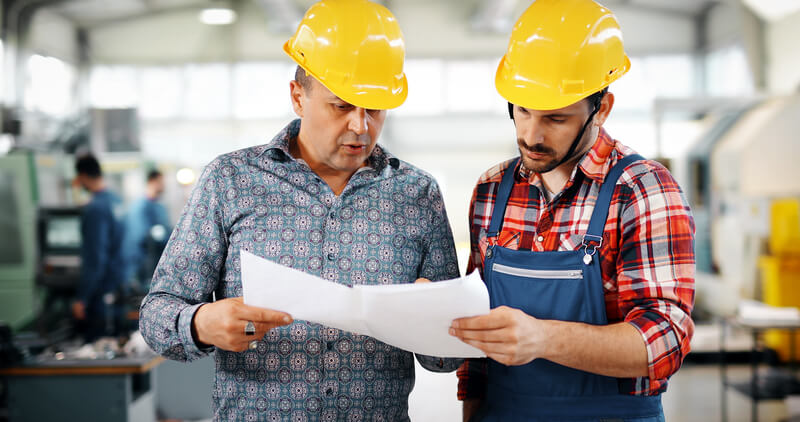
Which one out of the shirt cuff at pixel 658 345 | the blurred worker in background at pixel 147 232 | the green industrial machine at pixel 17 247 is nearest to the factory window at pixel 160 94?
the blurred worker in background at pixel 147 232

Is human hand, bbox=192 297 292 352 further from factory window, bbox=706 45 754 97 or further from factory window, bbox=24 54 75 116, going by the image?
factory window, bbox=706 45 754 97

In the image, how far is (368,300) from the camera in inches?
42.5

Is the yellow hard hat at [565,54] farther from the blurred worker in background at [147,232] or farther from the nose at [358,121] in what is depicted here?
the blurred worker in background at [147,232]

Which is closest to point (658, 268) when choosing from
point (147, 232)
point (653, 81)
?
point (147, 232)

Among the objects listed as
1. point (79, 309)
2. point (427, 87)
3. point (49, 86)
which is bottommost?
→ point (79, 309)

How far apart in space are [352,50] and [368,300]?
72 centimetres

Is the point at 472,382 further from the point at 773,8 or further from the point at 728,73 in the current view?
the point at 728,73

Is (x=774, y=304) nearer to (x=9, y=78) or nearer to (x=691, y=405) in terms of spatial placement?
(x=691, y=405)

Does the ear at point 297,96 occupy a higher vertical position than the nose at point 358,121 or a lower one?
higher

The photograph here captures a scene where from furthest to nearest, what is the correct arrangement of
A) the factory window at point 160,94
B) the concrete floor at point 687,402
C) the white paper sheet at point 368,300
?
the factory window at point 160,94 → the concrete floor at point 687,402 → the white paper sheet at point 368,300

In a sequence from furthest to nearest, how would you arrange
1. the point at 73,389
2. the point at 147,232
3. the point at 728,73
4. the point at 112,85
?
the point at 112,85
the point at 728,73
the point at 147,232
the point at 73,389

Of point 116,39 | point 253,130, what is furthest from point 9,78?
point 253,130

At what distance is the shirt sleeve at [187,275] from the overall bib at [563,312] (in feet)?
2.37

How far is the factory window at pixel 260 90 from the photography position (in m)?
8.80
